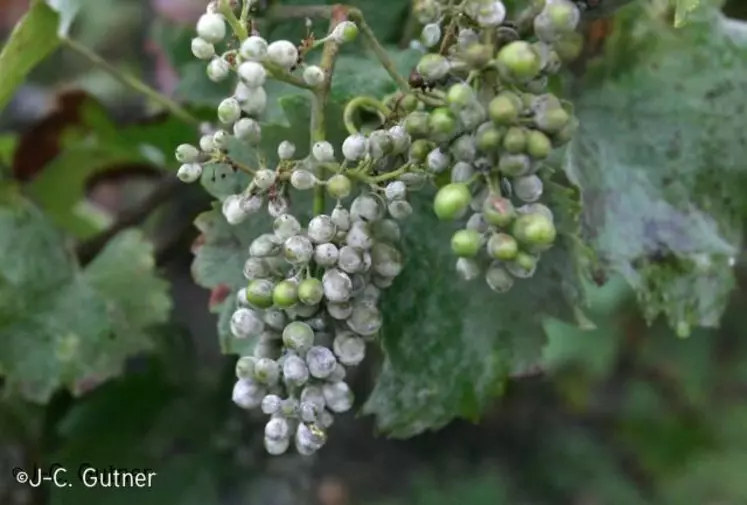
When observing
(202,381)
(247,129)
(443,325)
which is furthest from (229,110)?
(202,381)

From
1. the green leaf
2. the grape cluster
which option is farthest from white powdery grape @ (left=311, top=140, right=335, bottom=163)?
the green leaf

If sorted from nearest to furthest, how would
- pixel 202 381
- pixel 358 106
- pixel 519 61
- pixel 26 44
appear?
pixel 519 61 < pixel 358 106 < pixel 26 44 < pixel 202 381

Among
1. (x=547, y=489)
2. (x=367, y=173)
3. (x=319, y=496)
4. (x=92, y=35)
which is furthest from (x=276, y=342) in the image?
(x=92, y=35)

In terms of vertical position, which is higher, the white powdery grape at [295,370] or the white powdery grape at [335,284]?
the white powdery grape at [335,284]

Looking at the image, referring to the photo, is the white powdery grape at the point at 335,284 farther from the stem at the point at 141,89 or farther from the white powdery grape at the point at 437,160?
the stem at the point at 141,89

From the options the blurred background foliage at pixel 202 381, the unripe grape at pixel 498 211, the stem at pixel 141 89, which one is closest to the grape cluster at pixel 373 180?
the unripe grape at pixel 498 211

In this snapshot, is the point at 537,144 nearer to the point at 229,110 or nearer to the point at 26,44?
the point at 229,110

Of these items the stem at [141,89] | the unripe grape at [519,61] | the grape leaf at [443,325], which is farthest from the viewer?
the stem at [141,89]
